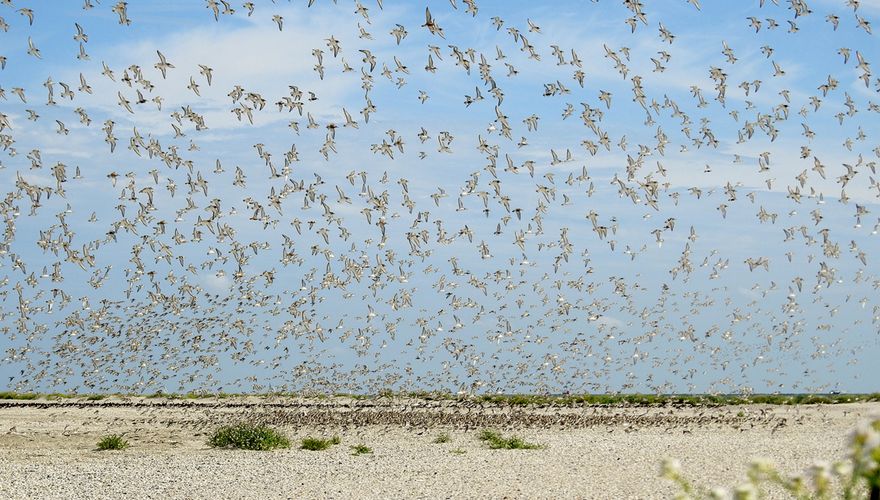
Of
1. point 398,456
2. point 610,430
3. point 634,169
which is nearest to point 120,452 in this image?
point 398,456

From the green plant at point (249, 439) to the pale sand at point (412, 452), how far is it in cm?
67

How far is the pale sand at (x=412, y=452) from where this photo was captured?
15.5m

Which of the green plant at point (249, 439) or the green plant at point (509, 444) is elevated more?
the green plant at point (509, 444)

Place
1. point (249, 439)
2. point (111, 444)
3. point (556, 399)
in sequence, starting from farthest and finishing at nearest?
point (556, 399) → point (111, 444) → point (249, 439)

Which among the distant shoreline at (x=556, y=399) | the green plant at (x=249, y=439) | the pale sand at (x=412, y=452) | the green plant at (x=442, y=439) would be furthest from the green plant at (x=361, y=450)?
the distant shoreline at (x=556, y=399)

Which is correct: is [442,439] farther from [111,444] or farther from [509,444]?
[111,444]

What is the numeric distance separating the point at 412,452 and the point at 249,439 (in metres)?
4.09

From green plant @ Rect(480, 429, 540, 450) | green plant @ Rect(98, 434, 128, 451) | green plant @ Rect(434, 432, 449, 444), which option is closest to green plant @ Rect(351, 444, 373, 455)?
green plant @ Rect(434, 432, 449, 444)

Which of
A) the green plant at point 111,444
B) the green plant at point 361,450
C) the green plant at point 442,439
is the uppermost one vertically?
the green plant at point 442,439

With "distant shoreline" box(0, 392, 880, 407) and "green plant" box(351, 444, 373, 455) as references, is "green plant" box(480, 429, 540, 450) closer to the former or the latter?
"green plant" box(351, 444, 373, 455)

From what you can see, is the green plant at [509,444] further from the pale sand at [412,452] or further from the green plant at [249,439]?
the green plant at [249,439]

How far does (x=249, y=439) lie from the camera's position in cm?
2175

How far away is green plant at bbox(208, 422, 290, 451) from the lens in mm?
21516

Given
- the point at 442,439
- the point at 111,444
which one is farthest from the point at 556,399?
the point at 111,444
